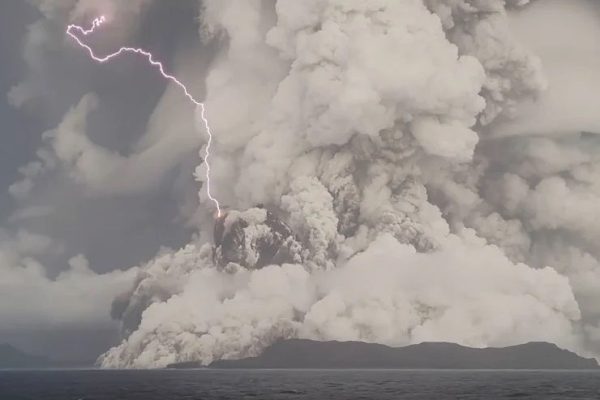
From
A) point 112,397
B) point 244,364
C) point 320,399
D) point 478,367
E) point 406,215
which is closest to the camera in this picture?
point 320,399

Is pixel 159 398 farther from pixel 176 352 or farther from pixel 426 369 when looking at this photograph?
pixel 426 369

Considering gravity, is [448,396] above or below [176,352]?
below

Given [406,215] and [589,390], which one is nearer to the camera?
[589,390]

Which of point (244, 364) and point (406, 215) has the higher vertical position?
point (406, 215)

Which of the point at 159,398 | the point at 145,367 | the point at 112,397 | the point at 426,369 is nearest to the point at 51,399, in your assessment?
the point at 112,397

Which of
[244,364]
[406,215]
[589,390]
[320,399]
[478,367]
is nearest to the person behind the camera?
[320,399]

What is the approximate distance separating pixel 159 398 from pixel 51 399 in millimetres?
11431

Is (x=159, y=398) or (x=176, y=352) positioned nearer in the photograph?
(x=159, y=398)

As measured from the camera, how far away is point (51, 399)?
6812 centimetres

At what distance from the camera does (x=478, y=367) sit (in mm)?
121000

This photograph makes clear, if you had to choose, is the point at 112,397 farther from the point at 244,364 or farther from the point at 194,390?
the point at 244,364

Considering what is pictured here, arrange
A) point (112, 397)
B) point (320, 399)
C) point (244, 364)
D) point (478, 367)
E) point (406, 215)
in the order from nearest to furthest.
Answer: point (320, 399), point (112, 397), point (406, 215), point (478, 367), point (244, 364)

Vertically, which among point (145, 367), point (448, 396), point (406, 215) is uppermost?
point (406, 215)

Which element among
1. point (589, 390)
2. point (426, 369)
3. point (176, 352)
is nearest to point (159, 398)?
point (589, 390)
